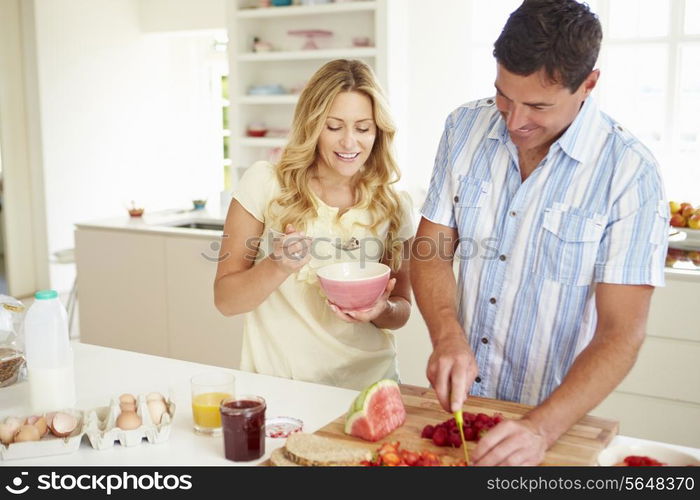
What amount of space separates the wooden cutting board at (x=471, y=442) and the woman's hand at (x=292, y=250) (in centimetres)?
39

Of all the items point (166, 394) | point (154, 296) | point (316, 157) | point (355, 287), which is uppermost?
point (316, 157)

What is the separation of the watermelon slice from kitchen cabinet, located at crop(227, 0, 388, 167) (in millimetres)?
3803

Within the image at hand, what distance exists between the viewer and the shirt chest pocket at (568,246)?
1.67 meters

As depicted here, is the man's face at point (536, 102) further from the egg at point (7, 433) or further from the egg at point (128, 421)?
the egg at point (7, 433)

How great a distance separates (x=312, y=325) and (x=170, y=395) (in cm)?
47

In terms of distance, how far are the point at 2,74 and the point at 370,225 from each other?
5370 millimetres

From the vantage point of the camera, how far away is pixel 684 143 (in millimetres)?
5414

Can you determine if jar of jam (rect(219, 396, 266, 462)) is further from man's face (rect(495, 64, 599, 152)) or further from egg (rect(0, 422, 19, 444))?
man's face (rect(495, 64, 599, 152))

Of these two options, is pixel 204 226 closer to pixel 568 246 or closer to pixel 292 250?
pixel 292 250

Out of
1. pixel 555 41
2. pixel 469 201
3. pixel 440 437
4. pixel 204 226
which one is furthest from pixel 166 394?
pixel 204 226

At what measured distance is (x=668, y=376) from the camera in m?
3.22

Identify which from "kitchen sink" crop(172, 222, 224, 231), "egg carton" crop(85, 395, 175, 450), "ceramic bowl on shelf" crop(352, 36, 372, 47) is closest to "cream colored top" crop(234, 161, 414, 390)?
"egg carton" crop(85, 395, 175, 450)

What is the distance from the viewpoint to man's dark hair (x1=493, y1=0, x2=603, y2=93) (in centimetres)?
151
